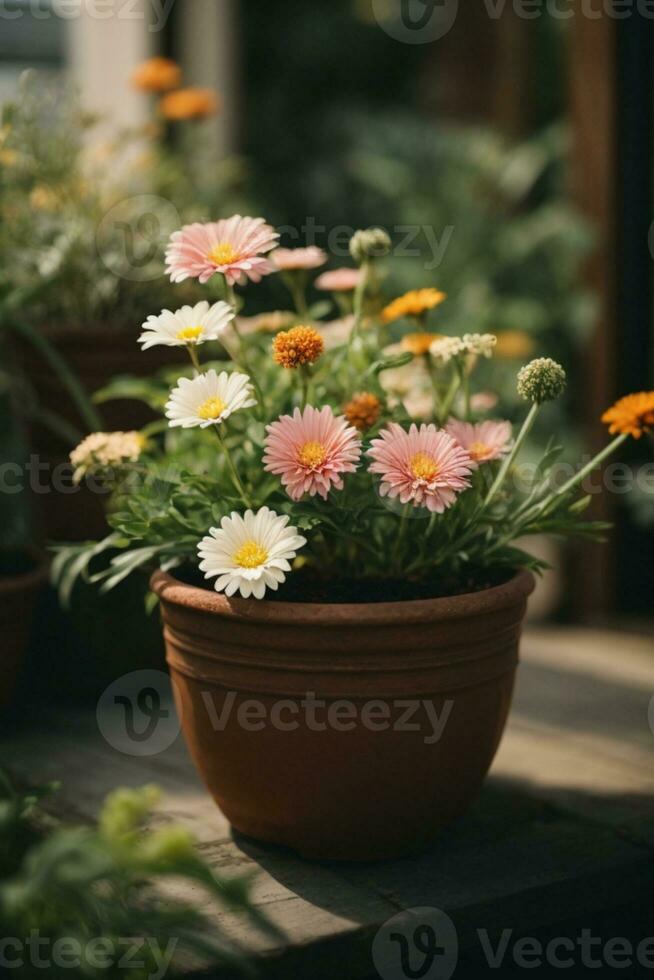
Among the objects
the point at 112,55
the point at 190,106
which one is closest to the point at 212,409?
the point at 190,106

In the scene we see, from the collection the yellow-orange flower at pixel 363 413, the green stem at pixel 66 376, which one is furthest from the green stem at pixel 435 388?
the green stem at pixel 66 376

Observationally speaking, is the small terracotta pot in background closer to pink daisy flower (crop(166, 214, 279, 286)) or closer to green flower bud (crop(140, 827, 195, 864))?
pink daisy flower (crop(166, 214, 279, 286))

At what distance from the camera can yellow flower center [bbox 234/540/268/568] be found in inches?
49.0

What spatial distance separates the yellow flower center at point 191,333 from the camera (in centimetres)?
128

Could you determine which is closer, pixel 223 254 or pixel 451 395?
pixel 223 254

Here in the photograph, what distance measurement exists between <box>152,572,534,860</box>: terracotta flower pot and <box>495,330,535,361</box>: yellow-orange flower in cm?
153

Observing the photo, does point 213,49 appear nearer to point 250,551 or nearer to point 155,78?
point 155,78

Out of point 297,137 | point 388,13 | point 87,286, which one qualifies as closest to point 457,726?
point 87,286

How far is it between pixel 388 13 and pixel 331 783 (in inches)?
139

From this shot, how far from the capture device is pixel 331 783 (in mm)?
1334

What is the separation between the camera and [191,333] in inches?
50.6

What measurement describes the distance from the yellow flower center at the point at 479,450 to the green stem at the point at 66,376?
24.3 inches

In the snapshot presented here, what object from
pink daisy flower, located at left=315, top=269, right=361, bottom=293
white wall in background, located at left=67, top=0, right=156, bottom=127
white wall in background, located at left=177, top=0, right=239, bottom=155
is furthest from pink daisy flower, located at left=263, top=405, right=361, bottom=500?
white wall in background, located at left=177, top=0, right=239, bottom=155

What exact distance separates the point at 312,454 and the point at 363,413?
17cm
